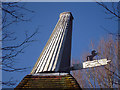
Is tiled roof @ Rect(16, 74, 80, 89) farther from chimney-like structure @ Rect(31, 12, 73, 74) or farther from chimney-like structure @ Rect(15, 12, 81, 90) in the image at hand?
chimney-like structure @ Rect(31, 12, 73, 74)

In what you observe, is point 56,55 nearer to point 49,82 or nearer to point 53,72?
point 53,72

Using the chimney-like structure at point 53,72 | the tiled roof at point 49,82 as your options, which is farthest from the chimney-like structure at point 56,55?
the tiled roof at point 49,82

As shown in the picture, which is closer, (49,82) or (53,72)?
(49,82)

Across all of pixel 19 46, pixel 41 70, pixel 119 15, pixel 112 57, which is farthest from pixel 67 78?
pixel 112 57

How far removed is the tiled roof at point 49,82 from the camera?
3988mm

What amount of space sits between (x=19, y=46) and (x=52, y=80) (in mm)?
1523

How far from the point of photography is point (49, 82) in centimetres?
420

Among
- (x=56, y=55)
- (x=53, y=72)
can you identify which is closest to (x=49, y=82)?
(x=53, y=72)

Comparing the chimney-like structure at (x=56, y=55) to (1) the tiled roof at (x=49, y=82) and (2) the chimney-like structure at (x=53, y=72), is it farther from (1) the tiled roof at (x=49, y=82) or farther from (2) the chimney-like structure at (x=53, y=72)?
(1) the tiled roof at (x=49, y=82)

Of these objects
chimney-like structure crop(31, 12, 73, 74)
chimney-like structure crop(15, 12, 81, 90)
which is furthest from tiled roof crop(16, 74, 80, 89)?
chimney-like structure crop(31, 12, 73, 74)

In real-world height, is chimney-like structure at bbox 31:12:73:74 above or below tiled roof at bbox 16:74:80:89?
above

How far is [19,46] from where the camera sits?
3.49 m

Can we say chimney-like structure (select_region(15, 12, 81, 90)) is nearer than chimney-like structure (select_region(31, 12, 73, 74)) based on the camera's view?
Yes

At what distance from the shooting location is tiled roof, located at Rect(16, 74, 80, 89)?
3988 mm
